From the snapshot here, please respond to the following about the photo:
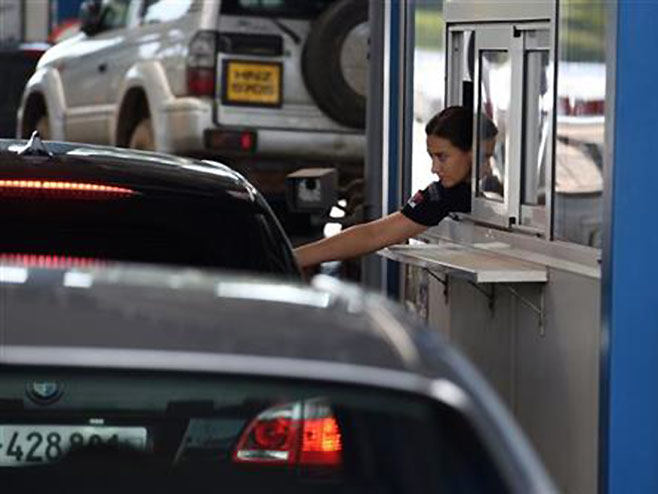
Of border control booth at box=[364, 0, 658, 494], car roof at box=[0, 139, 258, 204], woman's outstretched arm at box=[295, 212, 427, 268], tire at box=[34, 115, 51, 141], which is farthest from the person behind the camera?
tire at box=[34, 115, 51, 141]

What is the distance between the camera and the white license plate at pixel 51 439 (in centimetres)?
340

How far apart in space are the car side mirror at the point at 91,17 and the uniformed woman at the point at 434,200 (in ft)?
29.5

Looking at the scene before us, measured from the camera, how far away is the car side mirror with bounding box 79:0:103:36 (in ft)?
54.3

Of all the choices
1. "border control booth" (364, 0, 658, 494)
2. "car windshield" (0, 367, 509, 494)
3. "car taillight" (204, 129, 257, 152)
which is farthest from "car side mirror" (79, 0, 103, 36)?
"car windshield" (0, 367, 509, 494)

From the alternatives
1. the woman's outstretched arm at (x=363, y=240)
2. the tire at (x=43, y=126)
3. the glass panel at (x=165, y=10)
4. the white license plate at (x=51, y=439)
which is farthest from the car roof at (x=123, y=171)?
the tire at (x=43, y=126)

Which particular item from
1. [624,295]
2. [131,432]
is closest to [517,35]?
[624,295]

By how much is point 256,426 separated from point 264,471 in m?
0.10

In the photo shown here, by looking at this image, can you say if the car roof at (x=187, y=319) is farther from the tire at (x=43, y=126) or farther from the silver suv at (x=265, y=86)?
the tire at (x=43, y=126)

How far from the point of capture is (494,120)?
7695 mm

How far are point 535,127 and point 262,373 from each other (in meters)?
4.48

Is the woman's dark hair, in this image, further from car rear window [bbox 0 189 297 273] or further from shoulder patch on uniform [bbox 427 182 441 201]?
car rear window [bbox 0 189 297 273]

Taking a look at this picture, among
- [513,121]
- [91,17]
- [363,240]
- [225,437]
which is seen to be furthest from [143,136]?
[225,437]

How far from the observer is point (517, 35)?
7.34m

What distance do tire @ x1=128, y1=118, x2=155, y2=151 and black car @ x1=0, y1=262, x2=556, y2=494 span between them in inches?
458
